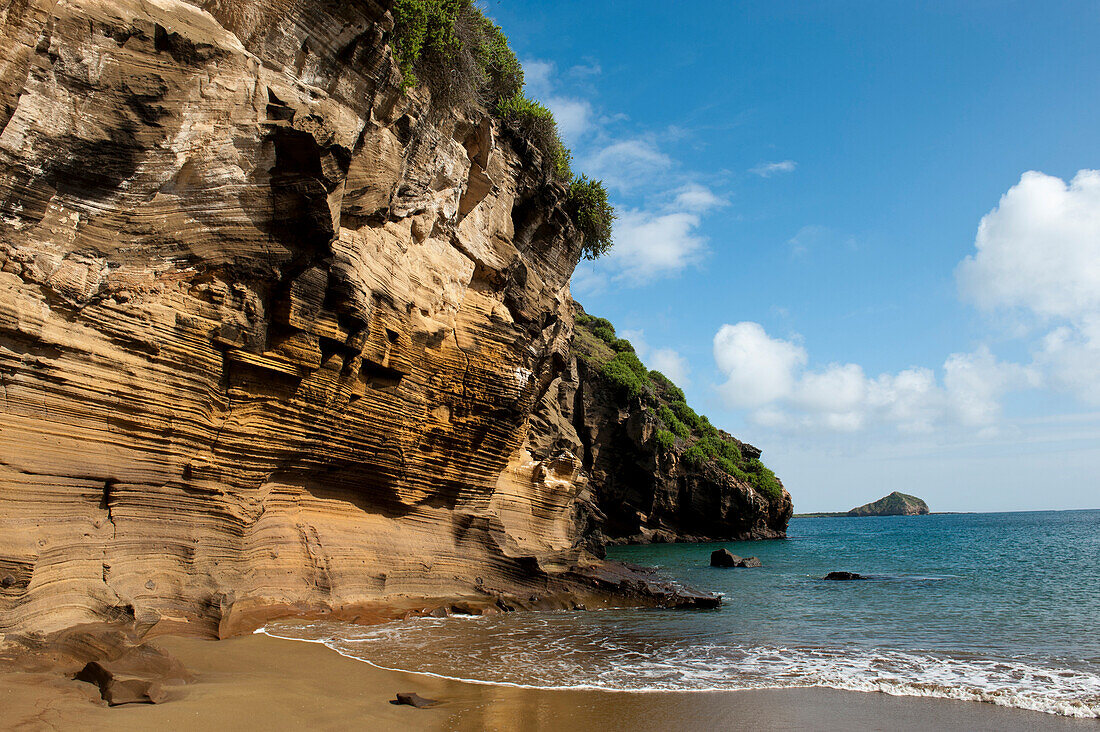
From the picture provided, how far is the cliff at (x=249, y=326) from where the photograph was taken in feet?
24.9

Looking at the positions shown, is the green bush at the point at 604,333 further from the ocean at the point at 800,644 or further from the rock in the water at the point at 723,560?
the ocean at the point at 800,644

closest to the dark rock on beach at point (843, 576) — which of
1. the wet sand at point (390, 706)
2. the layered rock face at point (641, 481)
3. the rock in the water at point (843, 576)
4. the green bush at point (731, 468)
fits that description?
the rock in the water at point (843, 576)

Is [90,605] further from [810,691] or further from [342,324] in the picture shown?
[810,691]

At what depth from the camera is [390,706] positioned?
7.00 meters

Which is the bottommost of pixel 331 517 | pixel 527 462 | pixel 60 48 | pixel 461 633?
pixel 461 633

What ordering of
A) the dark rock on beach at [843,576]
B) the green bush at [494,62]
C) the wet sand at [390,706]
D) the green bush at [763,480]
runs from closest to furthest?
the wet sand at [390,706]
the green bush at [494,62]
the dark rock on beach at [843,576]
the green bush at [763,480]

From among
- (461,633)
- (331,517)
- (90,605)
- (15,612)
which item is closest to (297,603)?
(331,517)

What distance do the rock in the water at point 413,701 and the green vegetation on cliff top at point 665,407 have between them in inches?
1583

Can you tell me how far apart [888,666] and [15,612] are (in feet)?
39.9

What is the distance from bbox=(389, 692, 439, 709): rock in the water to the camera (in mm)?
7105

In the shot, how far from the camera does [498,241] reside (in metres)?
17.1

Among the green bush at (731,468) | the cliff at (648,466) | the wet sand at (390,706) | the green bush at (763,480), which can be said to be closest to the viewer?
the wet sand at (390,706)

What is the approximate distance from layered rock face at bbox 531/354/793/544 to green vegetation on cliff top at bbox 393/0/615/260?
22.3 m

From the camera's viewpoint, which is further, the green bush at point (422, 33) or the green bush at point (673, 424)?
the green bush at point (673, 424)
